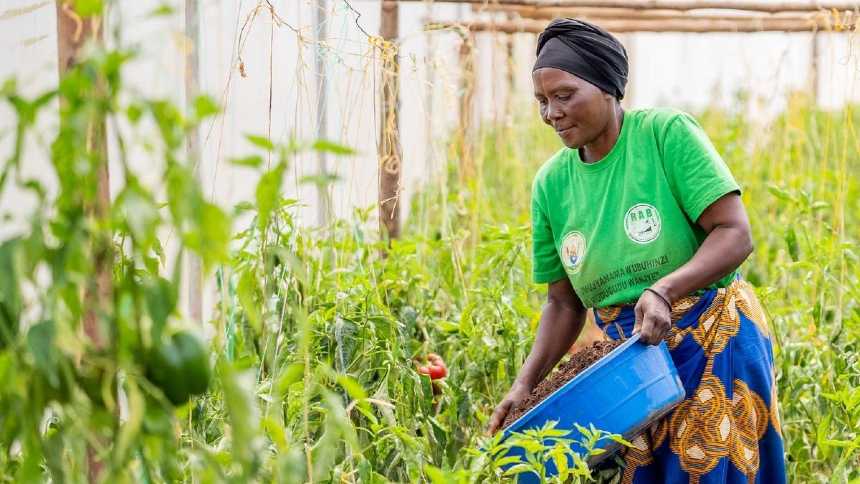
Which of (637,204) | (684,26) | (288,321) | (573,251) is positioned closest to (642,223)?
(637,204)

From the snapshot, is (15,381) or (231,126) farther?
(231,126)

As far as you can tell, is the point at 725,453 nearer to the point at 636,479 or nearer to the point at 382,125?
the point at 636,479

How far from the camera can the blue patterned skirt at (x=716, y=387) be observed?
6.24ft

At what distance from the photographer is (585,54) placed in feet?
6.31

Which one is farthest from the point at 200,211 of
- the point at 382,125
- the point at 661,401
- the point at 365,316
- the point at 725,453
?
the point at 382,125

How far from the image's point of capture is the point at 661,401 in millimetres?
1721

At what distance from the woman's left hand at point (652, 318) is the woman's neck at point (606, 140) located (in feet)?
1.06

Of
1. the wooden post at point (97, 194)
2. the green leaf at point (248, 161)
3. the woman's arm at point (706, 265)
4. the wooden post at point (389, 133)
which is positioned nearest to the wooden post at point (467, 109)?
the wooden post at point (389, 133)

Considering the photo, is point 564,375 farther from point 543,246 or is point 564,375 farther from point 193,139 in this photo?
point 193,139

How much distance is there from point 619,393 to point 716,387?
0.28 m

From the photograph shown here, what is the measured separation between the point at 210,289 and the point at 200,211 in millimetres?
1771

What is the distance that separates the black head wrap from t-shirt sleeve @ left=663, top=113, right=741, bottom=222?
14 centimetres

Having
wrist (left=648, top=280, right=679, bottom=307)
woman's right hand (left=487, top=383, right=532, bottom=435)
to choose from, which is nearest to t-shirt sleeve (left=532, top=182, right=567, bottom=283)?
woman's right hand (left=487, top=383, right=532, bottom=435)

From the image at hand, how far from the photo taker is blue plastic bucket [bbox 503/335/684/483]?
170 centimetres
